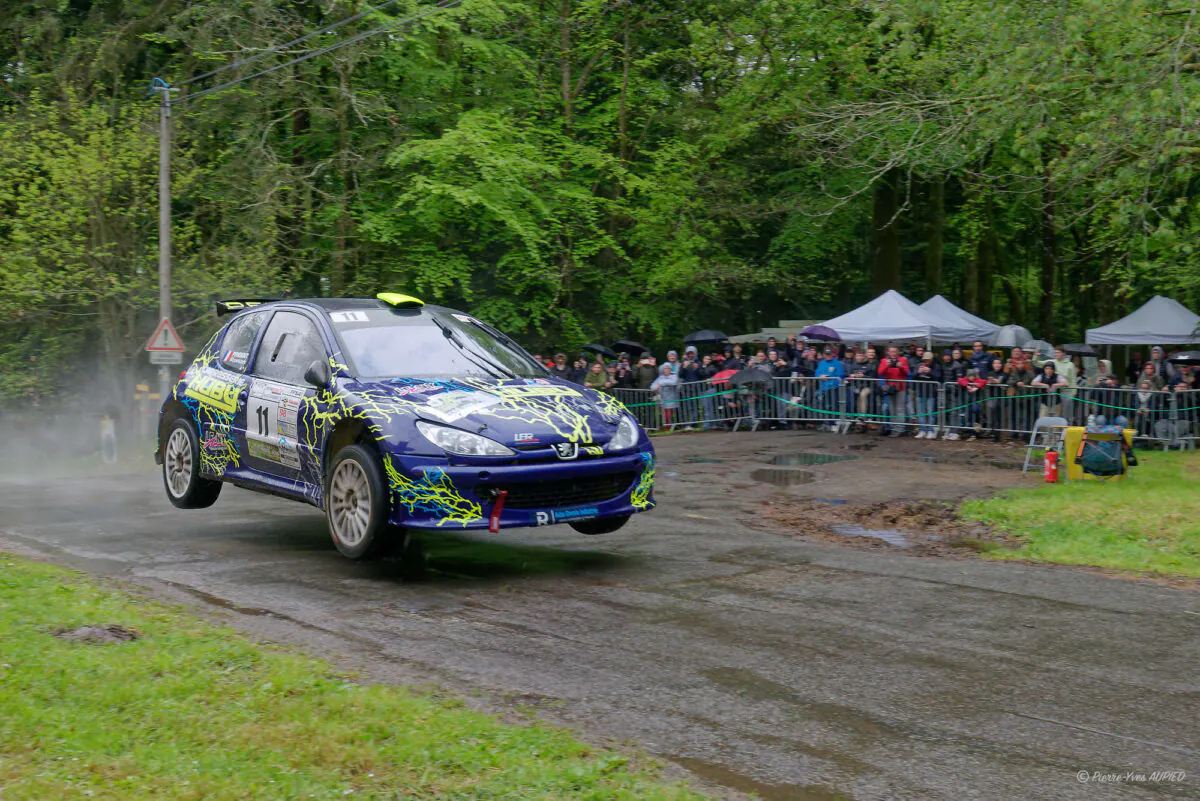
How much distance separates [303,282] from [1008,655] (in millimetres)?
25544

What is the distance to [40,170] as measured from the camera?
2630 centimetres

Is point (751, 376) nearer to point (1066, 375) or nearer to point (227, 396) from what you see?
point (1066, 375)

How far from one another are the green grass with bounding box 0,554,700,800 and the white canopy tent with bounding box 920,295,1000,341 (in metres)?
25.0

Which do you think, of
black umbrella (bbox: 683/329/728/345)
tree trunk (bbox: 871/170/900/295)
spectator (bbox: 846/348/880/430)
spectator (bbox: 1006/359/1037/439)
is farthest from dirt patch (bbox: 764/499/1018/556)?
tree trunk (bbox: 871/170/900/295)

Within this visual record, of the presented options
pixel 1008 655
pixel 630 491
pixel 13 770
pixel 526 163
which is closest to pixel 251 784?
pixel 13 770

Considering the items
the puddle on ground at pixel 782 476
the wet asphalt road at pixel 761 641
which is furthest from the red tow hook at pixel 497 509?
the puddle on ground at pixel 782 476

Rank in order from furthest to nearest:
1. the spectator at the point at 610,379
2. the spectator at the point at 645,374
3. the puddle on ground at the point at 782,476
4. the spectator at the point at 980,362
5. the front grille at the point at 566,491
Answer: the spectator at the point at 645,374
the spectator at the point at 610,379
the spectator at the point at 980,362
the puddle on ground at the point at 782,476
the front grille at the point at 566,491

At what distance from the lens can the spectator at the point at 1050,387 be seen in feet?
67.6

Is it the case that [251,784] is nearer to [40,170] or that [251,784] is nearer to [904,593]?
[904,593]

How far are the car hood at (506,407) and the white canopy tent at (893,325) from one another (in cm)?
1885

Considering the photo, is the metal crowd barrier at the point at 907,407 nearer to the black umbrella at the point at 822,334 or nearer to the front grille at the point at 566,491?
the black umbrella at the point at 822,334

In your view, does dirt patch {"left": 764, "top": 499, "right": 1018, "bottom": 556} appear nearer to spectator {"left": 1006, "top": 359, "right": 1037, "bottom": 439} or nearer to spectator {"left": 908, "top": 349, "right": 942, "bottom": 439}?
spectator {"left": 1006, "top": 359, "right": 1037, "bottom": 439}

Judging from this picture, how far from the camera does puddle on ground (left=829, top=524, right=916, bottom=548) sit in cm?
1106

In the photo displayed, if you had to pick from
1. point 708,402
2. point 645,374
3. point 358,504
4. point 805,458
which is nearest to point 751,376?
point 708,402
